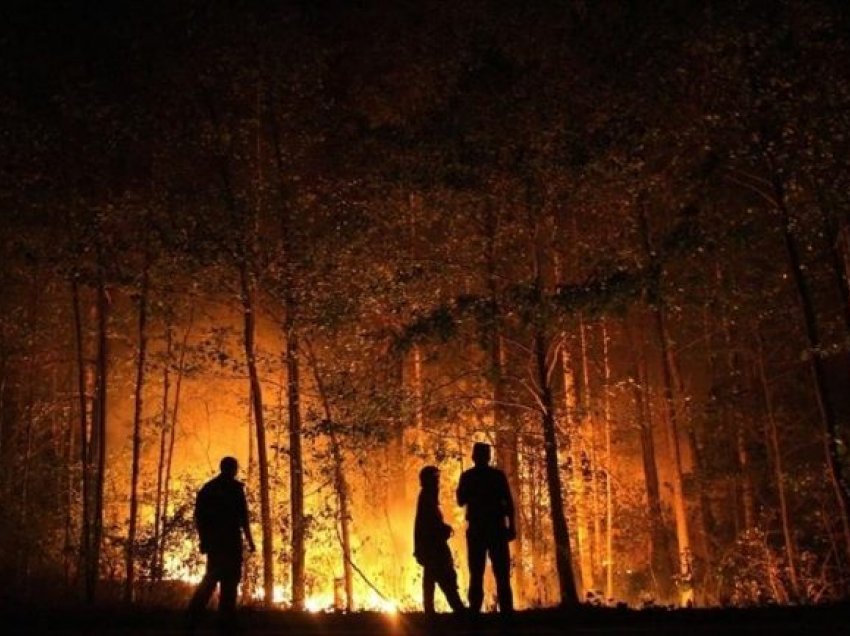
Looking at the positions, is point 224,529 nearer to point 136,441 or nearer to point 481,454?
point 481,454

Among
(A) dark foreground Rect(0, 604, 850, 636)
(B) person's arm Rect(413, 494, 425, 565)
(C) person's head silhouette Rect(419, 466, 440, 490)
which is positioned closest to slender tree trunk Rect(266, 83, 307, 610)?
(A) dark foreground Rect(0, 604, 850, 636)

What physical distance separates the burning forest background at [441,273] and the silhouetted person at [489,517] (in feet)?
11.1

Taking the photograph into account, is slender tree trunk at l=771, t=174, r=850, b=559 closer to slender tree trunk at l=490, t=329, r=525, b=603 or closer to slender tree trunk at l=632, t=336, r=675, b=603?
Result: slender tree trunk at l=490, t=329, r=525, b=603

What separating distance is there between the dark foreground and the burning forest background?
7.38ft

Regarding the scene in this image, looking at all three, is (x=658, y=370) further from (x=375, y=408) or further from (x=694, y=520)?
(x=375, y=408)

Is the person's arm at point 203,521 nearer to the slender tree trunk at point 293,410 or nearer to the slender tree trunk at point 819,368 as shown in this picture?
the slender tree trunk at point 293,410

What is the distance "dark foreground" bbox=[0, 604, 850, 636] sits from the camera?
6.80m

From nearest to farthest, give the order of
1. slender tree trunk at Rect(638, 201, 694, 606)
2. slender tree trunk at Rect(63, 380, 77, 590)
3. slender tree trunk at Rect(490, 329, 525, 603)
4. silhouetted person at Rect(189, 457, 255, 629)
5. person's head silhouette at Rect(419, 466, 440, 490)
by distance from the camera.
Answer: silhouetted person at Rect(189, 457, 255, 629)
person's head silhouette at Rect(419, 466, 440, 490)
slender tree trunk at Rect(490, 329, 525, 603)
slender tree trunk at Rect(638, 201, 694, 606)
slender tree trunk at Rect(63, 380, 77, 590)

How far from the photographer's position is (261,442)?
12.4 m

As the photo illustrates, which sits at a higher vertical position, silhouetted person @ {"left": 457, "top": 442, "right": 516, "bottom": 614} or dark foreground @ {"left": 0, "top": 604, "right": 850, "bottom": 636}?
silhouetted person @ {"left": 457, "top": 442, "right": 516, "bottom": 614}

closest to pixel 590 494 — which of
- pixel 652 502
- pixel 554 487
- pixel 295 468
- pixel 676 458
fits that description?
pixel 652 502

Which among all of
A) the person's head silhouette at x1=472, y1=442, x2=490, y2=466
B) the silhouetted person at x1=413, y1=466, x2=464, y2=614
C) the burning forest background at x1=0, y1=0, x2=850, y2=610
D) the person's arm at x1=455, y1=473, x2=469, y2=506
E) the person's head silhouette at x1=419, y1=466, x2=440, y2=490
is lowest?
the silhouetted person at x1=413, y1=466, x2=464, y2=614

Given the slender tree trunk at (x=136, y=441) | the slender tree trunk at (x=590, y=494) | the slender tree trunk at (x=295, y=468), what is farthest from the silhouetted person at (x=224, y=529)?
the slender tree trunk at (x=590, y=494)

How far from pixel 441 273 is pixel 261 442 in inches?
155
